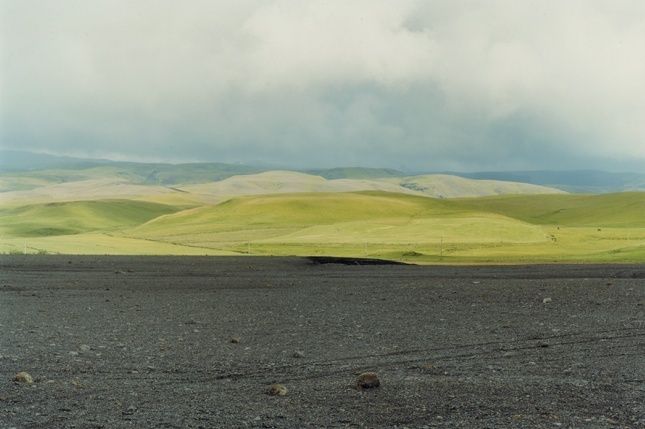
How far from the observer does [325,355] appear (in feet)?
50.1

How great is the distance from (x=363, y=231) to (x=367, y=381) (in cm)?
8470

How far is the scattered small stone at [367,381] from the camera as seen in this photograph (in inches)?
474

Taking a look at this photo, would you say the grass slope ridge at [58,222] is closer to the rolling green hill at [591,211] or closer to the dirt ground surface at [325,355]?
the rolling green hill at [591,211]

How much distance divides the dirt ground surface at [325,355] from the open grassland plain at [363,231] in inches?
1210

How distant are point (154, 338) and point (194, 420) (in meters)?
7.84

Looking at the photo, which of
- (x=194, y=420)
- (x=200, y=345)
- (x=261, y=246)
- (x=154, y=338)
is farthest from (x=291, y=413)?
(x=261, y=246)

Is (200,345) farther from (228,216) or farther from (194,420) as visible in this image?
(228,216)

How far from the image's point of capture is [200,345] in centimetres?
1650

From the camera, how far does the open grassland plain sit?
67812mm

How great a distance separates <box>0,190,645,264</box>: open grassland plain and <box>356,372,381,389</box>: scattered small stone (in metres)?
43.7

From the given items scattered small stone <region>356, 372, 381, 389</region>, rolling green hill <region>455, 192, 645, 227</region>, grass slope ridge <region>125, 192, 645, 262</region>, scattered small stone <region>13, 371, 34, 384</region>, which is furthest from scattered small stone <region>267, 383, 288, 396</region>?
rolling green hill <region>455, 192, 645, 227</region>

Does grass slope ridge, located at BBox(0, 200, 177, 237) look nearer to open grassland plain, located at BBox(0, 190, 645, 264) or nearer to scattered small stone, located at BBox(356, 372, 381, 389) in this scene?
open grassland plain, located at BBox(0, 190, 645, 264)

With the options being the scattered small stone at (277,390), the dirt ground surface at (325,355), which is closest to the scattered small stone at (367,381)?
the dirt ground surface at (325,355)

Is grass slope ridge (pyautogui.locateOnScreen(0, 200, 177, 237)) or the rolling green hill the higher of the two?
the rolling green hill
